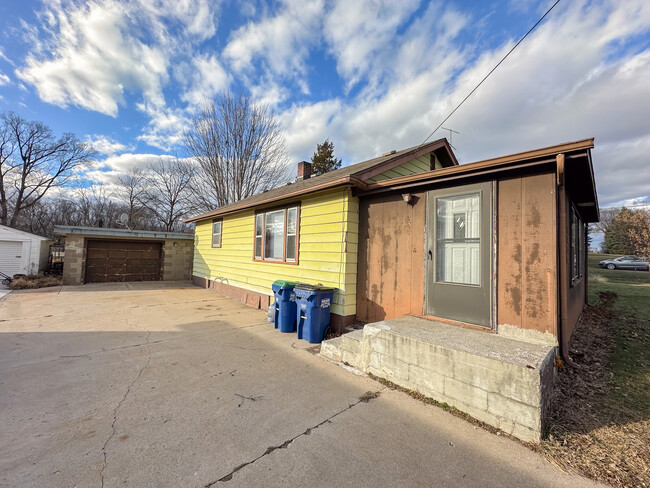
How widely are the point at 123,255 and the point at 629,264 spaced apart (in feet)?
123

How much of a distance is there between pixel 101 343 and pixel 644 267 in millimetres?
35499

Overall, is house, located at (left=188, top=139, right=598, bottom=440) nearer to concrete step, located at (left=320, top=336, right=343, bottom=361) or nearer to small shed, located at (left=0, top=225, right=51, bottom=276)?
concrete step, located at (left=320, top=336, right=343, bottom=361)

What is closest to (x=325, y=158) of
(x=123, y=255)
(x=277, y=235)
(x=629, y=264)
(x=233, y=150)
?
(x=233, y=150)

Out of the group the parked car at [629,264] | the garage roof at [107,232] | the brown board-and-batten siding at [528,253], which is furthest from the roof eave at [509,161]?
the parked car at [629,264]

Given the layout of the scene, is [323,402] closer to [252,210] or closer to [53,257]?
[252,210]

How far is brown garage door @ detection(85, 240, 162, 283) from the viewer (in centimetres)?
1264

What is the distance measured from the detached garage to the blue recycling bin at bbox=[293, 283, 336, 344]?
1159 cm

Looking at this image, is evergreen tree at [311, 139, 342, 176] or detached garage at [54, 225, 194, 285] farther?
evergreen tree at [311, 139, 342, 176]

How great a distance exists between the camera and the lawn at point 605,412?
79.0 inches

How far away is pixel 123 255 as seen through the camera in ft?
43.8

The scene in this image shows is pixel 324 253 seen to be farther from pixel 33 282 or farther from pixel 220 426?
pixel 33 282

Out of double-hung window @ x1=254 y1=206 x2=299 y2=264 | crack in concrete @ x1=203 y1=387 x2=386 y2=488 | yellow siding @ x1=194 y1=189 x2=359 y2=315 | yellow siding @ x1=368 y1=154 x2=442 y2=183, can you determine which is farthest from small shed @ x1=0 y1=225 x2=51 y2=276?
crack in concrete @ x1=203 y1=387 x2=386 y2=488

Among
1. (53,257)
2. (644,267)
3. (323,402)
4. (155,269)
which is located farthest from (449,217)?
(644,267)

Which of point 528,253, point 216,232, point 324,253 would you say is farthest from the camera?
point 216,232
